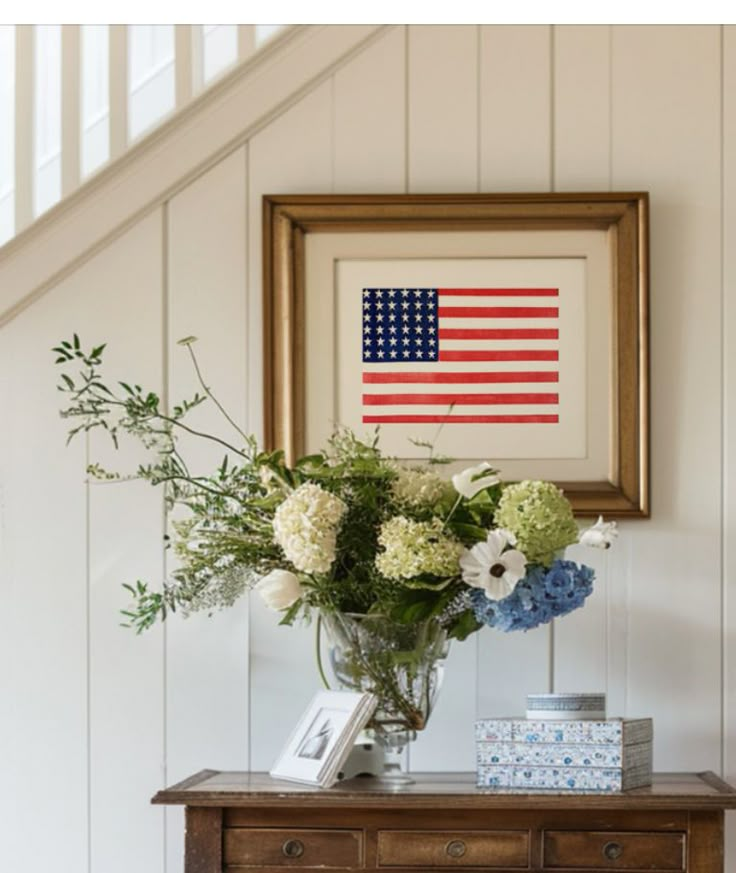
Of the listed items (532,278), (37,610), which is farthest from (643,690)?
(37,610)

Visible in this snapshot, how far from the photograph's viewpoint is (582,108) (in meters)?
2.53

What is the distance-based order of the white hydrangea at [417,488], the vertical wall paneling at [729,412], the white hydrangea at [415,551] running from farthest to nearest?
the vertical wall paneling at [729,412], the white hydrangea at [417,488], the white hydrangea at [415,551]

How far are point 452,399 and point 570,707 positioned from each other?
61 centimetres

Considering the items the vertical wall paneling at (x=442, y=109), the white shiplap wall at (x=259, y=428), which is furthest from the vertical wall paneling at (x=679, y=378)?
the vertical wall paneling at (x=442, y=109)

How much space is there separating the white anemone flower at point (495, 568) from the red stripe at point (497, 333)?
1.74 ft

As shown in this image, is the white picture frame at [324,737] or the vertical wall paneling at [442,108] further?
the vertical wall paneling at [442,108]

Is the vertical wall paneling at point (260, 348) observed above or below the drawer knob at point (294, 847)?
above

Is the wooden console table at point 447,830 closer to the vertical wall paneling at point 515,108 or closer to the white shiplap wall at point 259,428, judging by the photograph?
the white shiplap wall at point 259,428

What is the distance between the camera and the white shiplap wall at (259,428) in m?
2.47

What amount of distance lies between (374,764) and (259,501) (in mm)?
468

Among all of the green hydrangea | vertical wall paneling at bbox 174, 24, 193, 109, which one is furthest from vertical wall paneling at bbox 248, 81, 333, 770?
the green hydrangea

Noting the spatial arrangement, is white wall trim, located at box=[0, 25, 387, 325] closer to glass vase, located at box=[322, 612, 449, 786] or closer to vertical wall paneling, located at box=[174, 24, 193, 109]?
vertical wall paneling, located at box=[174, 24, 193, 109]

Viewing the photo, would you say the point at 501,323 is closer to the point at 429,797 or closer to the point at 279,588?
the point at 279,588

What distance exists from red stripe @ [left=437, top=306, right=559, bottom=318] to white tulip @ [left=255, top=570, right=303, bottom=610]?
0.62m
